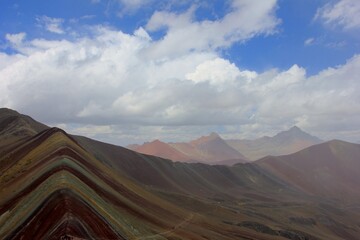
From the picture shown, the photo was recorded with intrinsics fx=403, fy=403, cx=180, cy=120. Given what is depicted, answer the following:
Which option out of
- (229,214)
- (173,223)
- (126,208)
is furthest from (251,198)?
(126,208)

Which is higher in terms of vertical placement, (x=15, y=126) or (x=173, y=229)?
(x=15, y=126)

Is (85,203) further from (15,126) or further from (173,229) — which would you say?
(15,126)

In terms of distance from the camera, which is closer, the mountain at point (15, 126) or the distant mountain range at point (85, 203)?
the distant mountain range at point (85, 203)

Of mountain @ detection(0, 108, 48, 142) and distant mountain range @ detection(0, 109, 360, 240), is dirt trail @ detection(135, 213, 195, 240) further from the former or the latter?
mountain @ detection(0, 108, 48, 142)

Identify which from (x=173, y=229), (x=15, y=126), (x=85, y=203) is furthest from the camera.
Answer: (x=15, y=126)

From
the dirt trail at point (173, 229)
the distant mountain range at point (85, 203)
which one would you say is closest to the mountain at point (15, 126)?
the distant mountain range at point (85, 203)

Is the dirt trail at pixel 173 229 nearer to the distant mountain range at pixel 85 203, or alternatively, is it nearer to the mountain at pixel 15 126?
the distant mountain range at pixel 85 203

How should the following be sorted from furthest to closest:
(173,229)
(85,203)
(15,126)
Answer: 1. (15,126)
2. (173,229)
3. (85,203)

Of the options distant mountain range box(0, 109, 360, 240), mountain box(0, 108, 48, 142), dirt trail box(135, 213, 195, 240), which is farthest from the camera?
mountain box(0, 108, 48, 142)

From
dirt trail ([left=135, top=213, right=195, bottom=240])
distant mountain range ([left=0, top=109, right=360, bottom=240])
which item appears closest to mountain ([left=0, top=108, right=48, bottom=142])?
distant mountain range ([left=0, top=109, right=360, bottom=240])

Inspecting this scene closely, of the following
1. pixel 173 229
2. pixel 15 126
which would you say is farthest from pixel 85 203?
pixel 15 126

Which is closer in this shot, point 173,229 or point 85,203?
point 85,203
